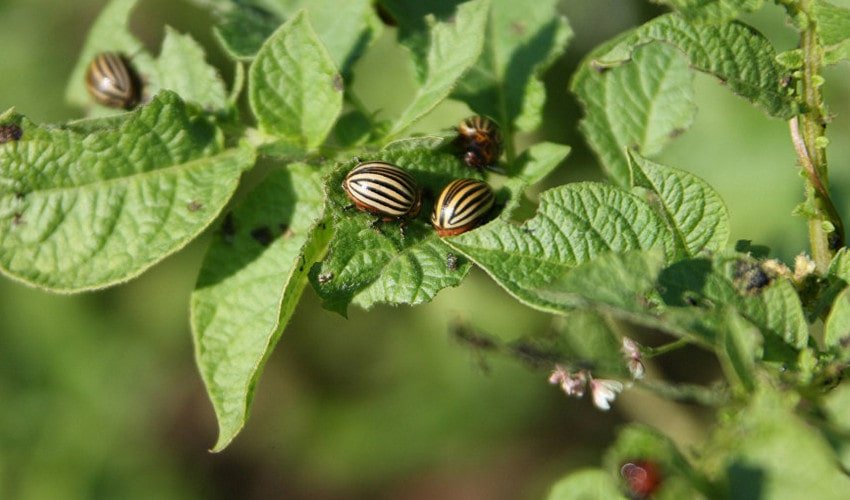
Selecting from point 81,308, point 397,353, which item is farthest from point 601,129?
point 81,308

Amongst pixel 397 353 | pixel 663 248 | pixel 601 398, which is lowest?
pixel 397 353

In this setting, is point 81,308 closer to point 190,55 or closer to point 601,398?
point 190,55

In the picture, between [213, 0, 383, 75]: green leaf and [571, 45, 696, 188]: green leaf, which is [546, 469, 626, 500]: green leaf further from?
[213, 0, 383, 75]: green leaf

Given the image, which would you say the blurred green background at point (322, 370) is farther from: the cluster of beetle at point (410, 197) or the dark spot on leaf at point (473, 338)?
the dark spot on leaf at point (473, 338)

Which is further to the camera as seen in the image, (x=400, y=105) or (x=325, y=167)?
(x=400, y=105)

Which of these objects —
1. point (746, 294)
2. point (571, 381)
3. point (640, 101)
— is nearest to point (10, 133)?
point (571, 381)

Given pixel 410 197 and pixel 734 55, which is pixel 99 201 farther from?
pixel 734 55

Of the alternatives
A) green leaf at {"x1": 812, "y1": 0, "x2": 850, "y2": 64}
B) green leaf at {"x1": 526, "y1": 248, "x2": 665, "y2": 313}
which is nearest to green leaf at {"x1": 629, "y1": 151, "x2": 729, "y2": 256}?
green leaf at {"x1": 526, "y1": 248, "x2": 665, "y2": 313}
